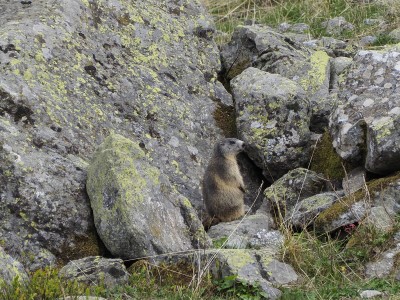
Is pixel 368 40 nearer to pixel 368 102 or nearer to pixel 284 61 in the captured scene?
pixel 284 61

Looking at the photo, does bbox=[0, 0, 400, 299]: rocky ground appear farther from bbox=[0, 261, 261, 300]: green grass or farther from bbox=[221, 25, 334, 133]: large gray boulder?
bbox=[0, 261, 261, 300]: green grass

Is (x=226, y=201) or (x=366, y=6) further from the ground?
(x=366, y=6)

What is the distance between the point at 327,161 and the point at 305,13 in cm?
633

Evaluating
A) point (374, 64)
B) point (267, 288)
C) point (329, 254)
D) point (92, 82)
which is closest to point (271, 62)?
point (374, 64)

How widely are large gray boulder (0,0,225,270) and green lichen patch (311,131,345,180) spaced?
1.43 metres

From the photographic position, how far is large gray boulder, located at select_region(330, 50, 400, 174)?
939 centimetres

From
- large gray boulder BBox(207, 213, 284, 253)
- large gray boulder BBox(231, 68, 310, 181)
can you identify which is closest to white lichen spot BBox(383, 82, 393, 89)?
large gray boulder BBox(231, 68, 310, 181)

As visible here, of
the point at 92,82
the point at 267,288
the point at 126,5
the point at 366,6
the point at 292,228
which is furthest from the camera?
the point at 366,6

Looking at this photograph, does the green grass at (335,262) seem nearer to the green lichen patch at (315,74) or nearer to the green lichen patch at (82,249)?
the green lichen patch at (82,249)

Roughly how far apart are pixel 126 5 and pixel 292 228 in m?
4.16

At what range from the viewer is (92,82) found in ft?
34.5

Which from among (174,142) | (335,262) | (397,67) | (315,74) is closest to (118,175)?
(174,142)

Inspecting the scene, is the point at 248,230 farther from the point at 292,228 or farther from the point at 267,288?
the point at 267,288

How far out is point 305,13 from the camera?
1630 centimetres
